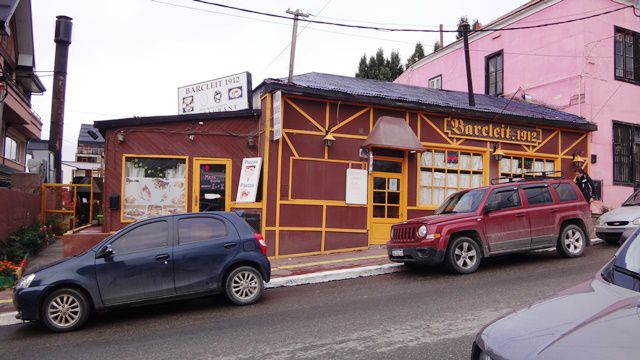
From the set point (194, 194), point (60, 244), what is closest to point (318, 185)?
point (194, 194)

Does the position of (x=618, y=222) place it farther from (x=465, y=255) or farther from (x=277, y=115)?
(x=277, y=115)

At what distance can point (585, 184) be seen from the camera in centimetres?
1595

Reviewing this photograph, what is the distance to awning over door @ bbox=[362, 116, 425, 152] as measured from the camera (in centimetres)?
1278

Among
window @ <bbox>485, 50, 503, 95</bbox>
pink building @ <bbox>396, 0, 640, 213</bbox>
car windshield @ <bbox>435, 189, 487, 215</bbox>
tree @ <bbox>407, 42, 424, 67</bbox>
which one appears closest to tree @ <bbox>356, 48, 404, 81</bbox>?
tree @ <bbox>407, 42, 424, 67</bbox>

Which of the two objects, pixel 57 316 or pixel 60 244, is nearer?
pixel 57 316

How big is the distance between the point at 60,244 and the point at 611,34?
19259 millimetres

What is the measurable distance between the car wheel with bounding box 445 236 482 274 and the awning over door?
13.5 ft

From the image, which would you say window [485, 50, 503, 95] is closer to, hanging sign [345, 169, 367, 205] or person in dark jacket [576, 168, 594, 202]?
person in dark jacket [576, 168, 594, 202]

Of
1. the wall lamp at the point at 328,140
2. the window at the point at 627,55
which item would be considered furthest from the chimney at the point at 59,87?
the window at the point at 627,55

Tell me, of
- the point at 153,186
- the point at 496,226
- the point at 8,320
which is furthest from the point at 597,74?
the point at 8,320

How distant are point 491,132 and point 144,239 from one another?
36.7 feet

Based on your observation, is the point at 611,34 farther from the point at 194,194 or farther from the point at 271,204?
the point at 194,194

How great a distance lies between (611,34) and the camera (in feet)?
57.1

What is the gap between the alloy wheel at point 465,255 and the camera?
9.28m
